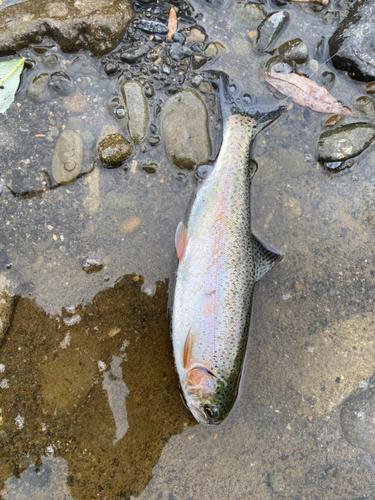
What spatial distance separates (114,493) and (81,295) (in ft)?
5.76

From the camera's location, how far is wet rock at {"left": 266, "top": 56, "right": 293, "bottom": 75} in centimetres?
335

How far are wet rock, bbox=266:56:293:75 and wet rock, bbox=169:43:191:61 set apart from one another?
Answer: 84 cm

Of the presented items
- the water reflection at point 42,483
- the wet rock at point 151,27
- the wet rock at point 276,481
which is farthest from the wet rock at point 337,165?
the water reflection at point 42,483

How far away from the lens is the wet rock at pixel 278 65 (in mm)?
3346

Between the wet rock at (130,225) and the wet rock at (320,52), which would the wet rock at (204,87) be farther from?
the wet rock at (130,225)

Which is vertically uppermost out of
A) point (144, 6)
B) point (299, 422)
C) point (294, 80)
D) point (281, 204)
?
point (144, 6)

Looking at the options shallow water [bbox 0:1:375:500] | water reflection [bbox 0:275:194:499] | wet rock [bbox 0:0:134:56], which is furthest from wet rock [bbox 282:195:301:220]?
wet rock [bbox 0:0:134:56]

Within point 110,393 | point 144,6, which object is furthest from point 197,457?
point 144,6

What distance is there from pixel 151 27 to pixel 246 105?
1182 millimetres

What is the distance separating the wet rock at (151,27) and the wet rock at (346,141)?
193 centimetres

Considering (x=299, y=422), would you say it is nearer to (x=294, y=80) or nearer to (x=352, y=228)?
(x=352, y=228)

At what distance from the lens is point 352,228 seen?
11.2 feet

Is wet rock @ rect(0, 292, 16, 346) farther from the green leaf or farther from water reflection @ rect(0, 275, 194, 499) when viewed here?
the green leaf

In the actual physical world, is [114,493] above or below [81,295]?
below
